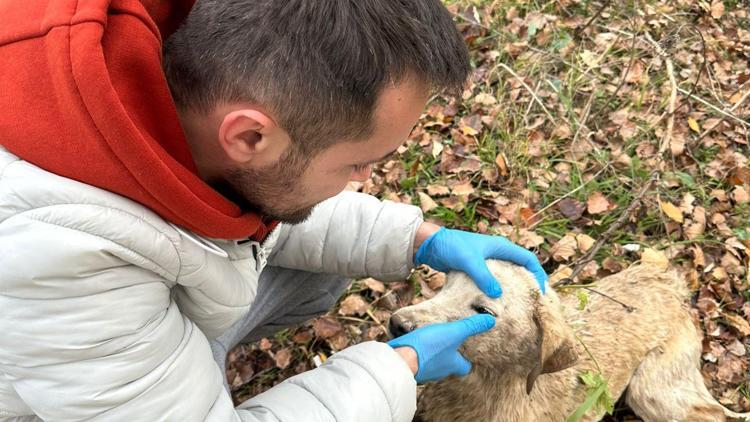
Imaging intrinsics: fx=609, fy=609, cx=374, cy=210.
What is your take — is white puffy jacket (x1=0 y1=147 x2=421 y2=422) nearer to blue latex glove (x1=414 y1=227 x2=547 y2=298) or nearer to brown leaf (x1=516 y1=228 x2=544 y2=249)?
blue latex glove (x1=414 y1=227 x2=547 y2=298)

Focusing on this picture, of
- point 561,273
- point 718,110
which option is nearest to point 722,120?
point 718,110

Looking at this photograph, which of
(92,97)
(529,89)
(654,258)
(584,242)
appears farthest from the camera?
(529,89)

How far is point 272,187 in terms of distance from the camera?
225 cm

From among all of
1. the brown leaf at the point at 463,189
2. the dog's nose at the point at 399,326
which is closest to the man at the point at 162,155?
the dog's nose at the point at 399,326

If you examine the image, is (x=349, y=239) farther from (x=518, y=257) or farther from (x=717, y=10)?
(x=717, y=10)

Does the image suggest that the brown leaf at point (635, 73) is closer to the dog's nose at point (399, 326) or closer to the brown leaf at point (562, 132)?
the brown leaf at point (562, 132)

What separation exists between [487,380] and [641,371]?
106 cm

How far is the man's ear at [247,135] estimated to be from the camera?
1907 millimetres

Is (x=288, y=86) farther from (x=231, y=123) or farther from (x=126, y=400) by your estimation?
(x=126, y=400)

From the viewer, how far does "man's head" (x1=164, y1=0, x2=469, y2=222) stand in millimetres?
1859

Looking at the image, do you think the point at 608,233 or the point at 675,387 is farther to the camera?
the point at 608,233

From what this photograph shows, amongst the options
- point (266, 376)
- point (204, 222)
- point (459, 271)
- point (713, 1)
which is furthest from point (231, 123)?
point (713, 1)

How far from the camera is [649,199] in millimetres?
4691

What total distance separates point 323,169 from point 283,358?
7.42 ft
